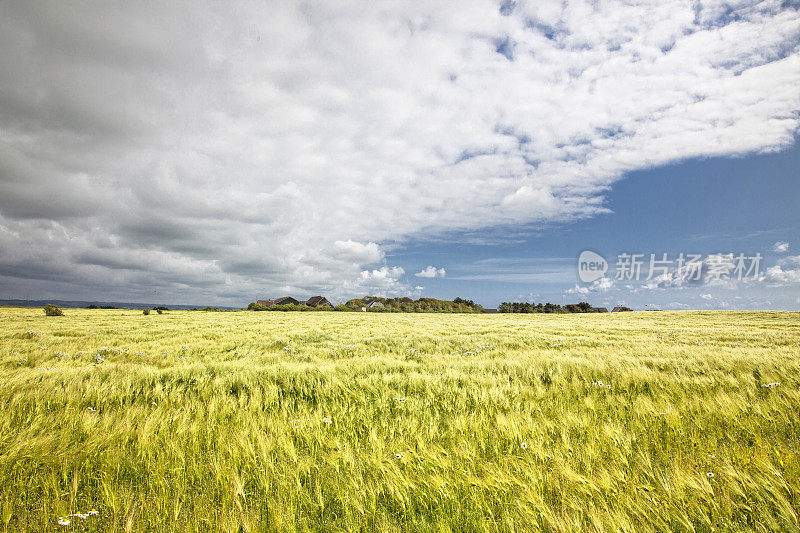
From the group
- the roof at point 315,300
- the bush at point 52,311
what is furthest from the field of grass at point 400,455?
the roof at point 315,300

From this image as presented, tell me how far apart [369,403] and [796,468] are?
4.52 metres

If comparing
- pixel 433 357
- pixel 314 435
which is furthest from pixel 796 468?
pixel 433 357

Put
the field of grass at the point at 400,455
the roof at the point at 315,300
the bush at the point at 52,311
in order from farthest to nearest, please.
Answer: the roof at the point at 315,300 < the bush at the point at 52,311 < the field of grass at the point at 400,455

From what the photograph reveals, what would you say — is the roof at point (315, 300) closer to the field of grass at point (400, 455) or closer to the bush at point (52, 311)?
the bush at point (52, 311)

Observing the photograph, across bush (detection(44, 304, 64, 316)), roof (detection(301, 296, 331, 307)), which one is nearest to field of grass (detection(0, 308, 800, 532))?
bush (detection(44, 304, 64, 316))

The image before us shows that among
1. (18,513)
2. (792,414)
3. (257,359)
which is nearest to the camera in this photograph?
(18,513)

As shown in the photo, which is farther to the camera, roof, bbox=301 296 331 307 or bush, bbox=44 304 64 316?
roof, bbox=301 296 331 307

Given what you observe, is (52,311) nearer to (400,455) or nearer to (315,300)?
(400,455)

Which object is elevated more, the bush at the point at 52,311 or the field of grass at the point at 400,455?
the field of grass at the point at 400,455

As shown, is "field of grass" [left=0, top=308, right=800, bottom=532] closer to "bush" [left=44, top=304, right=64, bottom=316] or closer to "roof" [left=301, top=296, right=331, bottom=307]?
"bush" [left=44, top=304, right=64, bottom=316]

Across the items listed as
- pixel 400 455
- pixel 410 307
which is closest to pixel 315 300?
pixel 410 307

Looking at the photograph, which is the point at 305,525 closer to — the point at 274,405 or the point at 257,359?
the point at 274,405

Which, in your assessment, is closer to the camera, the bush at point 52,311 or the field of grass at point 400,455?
the field of grass at point 400,455

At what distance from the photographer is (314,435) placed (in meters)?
3.68
